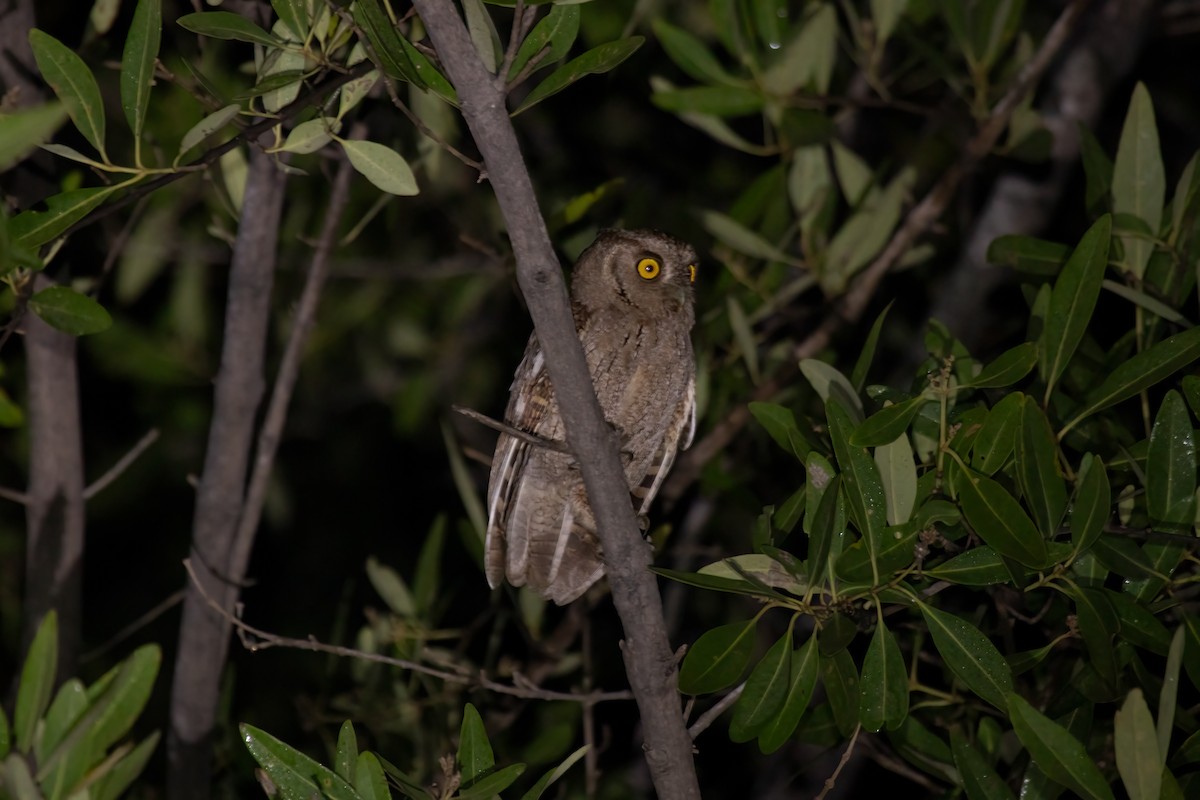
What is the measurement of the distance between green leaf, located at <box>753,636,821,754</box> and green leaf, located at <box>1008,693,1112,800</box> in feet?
1.12

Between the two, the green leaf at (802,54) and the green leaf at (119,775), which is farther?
the green leaf at (802,54)

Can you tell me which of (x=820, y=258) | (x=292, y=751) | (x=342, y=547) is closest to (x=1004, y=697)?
(x=292, y=751)

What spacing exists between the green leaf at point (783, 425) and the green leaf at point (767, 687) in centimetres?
35

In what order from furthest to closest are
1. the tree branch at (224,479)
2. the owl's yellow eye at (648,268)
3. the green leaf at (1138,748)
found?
1. the owl's yellow eye at (648,268)
2. the tree branch at (224,479)
3. the green leaf at (1138,748)

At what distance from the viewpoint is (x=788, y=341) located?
3510 millimetres

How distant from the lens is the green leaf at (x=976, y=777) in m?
1.98

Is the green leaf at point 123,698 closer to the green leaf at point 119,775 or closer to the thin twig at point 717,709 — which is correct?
the green leaf at point 119,775

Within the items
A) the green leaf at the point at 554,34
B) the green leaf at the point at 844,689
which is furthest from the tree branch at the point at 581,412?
the green leaf at the point at 844,689

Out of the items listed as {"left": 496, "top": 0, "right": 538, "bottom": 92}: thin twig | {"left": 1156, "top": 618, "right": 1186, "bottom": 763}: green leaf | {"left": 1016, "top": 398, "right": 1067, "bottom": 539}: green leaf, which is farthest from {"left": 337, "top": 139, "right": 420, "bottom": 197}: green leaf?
{"left": 1156, "top": 618, "right": 1186, "bottom": 763}: green leaf

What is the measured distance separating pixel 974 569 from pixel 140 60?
1585mm

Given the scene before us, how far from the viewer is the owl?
9.50ft

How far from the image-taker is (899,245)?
3.35 metres

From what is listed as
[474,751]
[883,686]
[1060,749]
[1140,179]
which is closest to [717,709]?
[883,686]

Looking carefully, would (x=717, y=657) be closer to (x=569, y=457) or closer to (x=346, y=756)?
(x=346, y=756)
